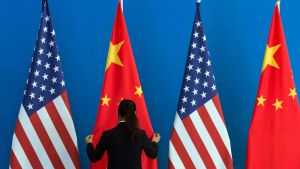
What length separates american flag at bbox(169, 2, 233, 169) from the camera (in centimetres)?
342

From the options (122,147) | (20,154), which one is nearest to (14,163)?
(20,154)

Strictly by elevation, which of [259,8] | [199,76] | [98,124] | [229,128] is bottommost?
[229,128]

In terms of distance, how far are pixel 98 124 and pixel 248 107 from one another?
127 cm

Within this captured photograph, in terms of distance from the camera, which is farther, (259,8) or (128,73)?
(259,8)

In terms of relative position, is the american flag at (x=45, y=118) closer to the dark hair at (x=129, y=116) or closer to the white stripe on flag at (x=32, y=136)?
the white stripe on flag at (x=32, y=136)

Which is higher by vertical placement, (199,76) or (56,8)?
(56,8)

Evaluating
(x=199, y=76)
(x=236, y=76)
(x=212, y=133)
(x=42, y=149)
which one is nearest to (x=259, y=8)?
(x=236, y=76)

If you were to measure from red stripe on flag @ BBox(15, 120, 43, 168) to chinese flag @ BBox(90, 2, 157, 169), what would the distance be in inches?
21.0

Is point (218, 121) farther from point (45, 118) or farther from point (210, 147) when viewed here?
point (45, 118)

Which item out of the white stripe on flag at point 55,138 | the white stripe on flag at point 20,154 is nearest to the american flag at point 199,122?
the white stripe on flag at point 55,138

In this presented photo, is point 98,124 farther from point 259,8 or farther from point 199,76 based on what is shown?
A: point 259,8

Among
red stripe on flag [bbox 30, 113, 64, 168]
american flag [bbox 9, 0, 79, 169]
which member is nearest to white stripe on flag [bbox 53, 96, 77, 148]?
american flag [bbox 9, 0, 79, 169]

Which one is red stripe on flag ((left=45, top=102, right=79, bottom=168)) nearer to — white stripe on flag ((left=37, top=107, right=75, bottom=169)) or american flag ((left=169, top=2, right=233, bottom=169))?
white stripe on flag ((left=37, top=107, right=75, bottom=169))

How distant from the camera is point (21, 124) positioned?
11.1 ft
